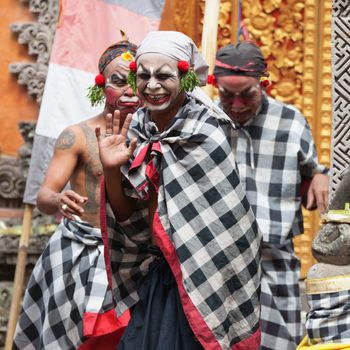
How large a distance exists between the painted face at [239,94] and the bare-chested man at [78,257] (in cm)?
59

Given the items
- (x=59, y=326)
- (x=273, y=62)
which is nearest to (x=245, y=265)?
(x=59, y=326)

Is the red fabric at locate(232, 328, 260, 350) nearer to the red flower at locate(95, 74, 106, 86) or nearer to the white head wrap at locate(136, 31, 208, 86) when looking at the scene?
the white head wrap at locate(136, 31, 208, 86)

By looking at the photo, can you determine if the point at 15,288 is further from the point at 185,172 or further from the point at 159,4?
the point at 185,172

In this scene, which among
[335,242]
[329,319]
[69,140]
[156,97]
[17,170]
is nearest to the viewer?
[329,319]

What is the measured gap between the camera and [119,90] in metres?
7.09

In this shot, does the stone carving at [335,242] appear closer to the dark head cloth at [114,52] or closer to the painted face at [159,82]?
the painted face at [159,82]

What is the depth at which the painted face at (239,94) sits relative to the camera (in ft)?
24.5

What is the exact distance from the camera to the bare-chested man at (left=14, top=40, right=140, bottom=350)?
6910mm

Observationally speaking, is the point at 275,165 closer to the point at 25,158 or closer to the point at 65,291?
the point at 65,291

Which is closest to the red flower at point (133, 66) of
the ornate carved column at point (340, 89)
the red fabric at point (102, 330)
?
the ornate carved column at point (340, 89)

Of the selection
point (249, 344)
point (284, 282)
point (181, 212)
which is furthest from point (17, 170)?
point (249, 344)

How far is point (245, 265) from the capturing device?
6.18 metres

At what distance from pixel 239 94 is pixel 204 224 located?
1.51 m

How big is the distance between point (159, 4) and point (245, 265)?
3.53 meters
